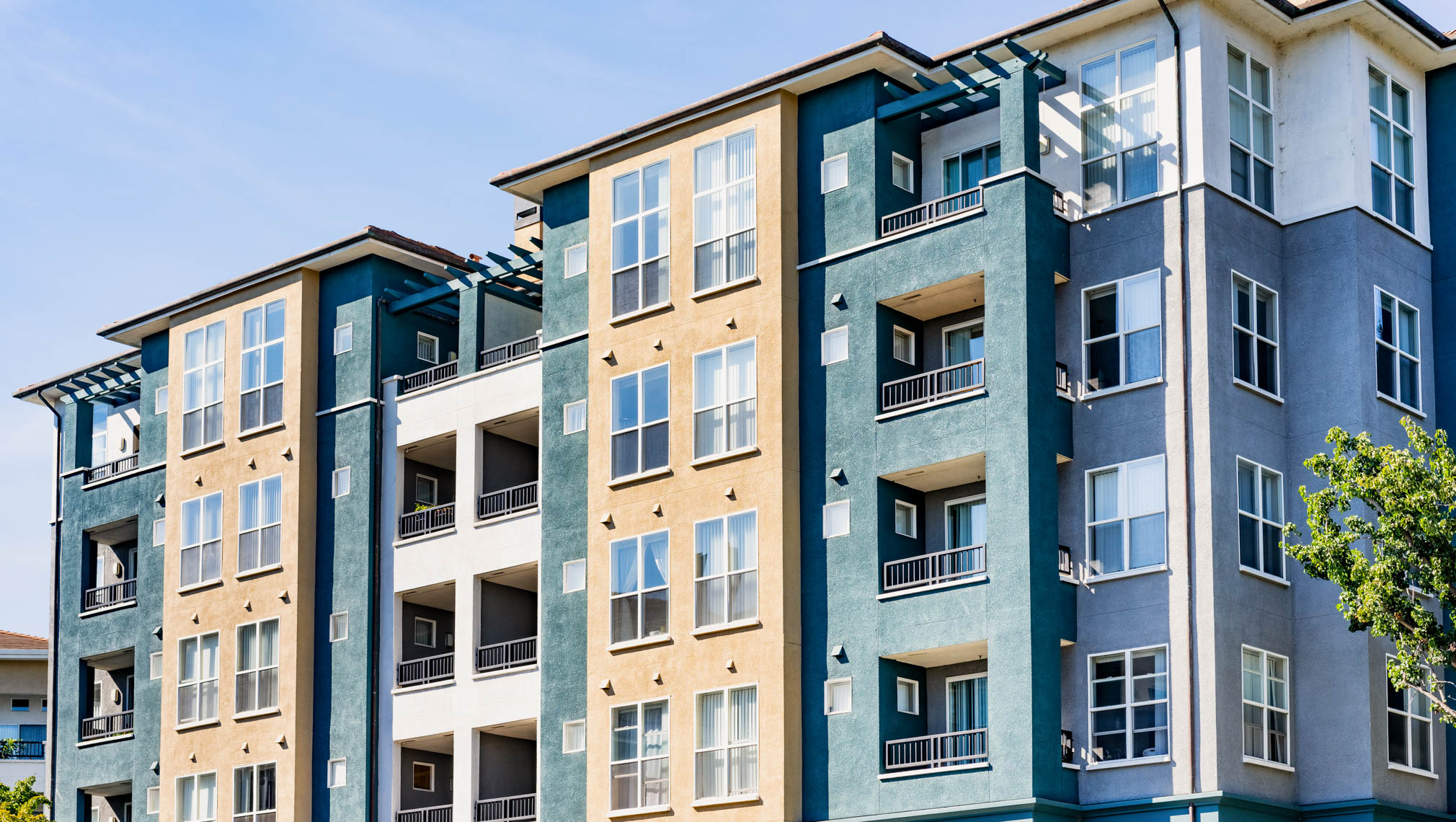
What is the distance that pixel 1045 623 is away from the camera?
3469 centimetres

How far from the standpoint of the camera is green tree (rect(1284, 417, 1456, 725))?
103 feet

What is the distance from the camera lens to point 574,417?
4228 centimetres

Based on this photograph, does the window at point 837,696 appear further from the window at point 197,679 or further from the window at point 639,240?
the window at point 197,679

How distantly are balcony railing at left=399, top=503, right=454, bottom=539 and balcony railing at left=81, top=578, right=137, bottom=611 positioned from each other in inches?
391

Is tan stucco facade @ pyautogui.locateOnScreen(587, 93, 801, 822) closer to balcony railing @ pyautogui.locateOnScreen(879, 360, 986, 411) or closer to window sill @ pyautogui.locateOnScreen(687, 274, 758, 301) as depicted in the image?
window sill @ pyautogui.locateOnScreen(687, 274, 758, 301)

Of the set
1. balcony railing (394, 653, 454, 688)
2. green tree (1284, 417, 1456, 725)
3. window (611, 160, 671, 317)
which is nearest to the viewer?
green tree (1284, 417, 1456, 725)

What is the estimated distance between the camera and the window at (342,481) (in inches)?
1844

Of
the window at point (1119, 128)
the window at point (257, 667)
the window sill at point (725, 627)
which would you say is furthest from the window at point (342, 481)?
the window at point (1119, 128)

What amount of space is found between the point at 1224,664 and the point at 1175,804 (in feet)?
7.85

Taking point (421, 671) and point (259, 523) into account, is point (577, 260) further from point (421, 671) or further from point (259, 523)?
point (259, 523)

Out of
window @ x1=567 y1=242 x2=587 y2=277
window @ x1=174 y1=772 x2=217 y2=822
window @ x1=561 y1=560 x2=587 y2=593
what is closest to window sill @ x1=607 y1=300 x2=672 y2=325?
window @ x1=567 y1=242 x2=587 y2=277

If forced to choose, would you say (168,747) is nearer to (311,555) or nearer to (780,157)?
Answer: (311,555)

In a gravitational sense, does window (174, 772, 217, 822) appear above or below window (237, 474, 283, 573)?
below

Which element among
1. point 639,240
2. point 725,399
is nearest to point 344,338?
point 639,240
